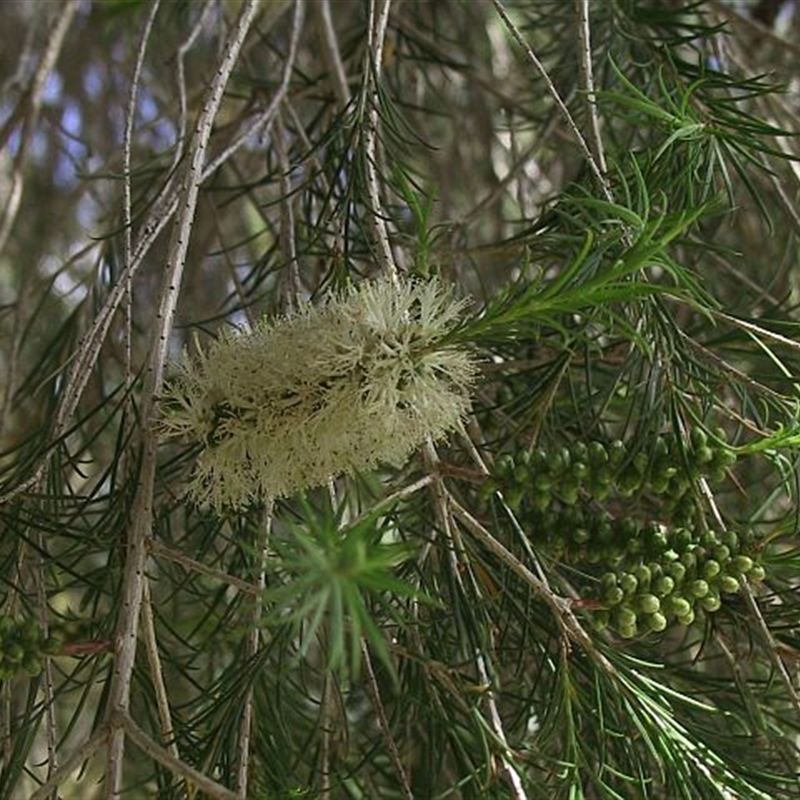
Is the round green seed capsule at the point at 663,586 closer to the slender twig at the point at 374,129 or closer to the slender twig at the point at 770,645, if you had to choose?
the slender twig at the point at 770,645

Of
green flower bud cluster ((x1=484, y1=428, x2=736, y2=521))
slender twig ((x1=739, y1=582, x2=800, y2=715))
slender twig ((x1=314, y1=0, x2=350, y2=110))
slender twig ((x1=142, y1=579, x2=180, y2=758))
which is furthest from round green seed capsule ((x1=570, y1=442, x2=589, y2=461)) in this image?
slender twig ((x1=314, y1=0, x2=350, y2=110))

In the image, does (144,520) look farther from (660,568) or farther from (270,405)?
(660,568)

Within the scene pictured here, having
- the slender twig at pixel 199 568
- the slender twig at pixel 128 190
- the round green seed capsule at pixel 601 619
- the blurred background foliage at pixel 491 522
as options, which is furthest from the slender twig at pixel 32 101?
the round green seed capsule at pixel 601 619

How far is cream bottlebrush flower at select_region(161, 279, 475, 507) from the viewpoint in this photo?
23.2 inches

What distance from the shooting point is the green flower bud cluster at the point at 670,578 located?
655 millimetres

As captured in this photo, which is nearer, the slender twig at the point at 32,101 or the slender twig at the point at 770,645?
the slender twig at the point at 770,645

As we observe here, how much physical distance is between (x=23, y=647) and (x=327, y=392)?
194 mm

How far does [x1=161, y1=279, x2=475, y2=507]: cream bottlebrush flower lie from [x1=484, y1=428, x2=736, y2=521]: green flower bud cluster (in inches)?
2.2

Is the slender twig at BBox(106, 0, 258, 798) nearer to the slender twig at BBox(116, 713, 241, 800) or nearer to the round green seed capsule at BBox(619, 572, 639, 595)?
the slender twig at BBox(116, 713, 241, 800)

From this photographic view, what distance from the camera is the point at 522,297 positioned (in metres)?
0.57

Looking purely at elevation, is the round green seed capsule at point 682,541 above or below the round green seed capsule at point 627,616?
above

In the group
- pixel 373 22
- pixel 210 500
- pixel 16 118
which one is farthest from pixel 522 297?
pixel 16 118

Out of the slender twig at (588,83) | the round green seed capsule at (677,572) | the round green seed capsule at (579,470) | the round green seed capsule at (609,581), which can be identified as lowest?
the round green seed capsule at (677,572)

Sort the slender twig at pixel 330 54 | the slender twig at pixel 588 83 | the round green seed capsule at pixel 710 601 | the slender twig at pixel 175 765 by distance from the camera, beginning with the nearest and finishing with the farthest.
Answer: the slender twig at pixel 175 765
the round green seed capsule at pixel 710 601
the slender twig at pixel 588 83
the slender twig at pixel 330 54
